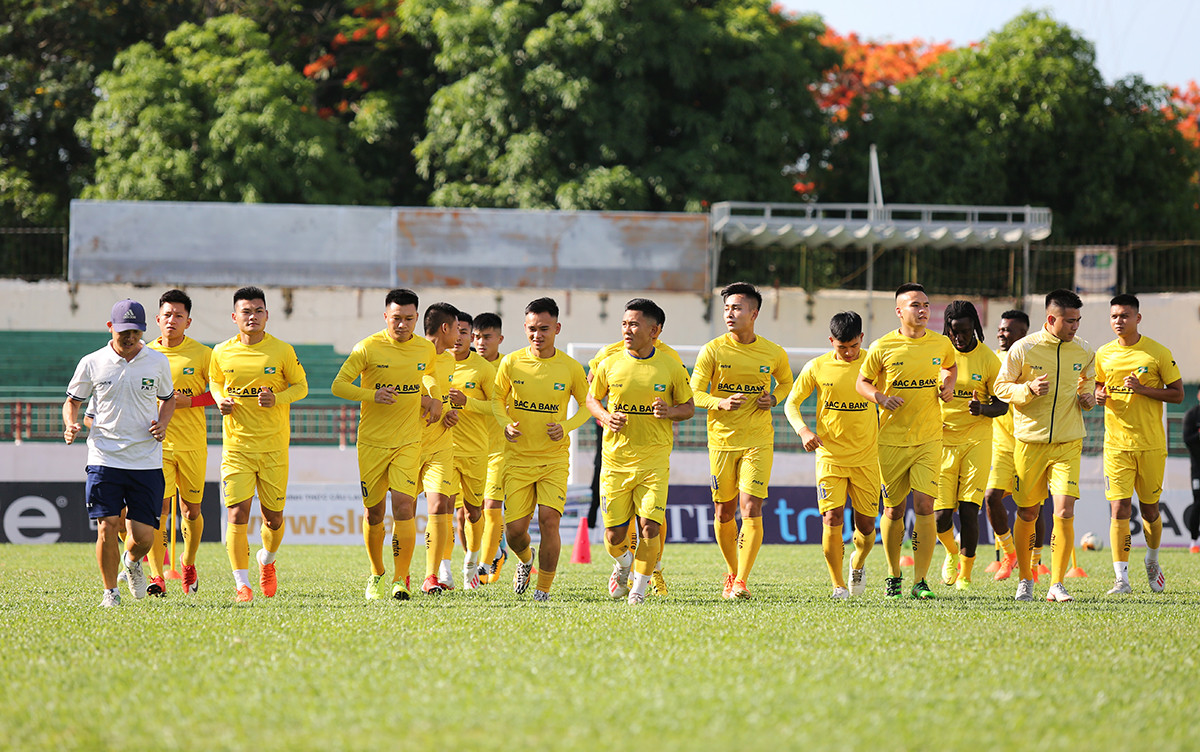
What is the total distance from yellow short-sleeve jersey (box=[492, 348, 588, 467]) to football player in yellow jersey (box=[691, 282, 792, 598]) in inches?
40.4

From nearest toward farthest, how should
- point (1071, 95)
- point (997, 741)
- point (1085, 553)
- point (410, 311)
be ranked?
point (997, 741) < point (410, 311) < point (1085, 553) < point (1071, 95)

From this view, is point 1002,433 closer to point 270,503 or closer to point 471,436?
point 471,436

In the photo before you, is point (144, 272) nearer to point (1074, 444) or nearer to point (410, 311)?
point (410, 311)

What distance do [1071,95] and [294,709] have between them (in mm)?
31544

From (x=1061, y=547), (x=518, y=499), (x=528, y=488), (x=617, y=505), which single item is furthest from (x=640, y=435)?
(x=1061, y=547)

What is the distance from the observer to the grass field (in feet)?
14.9

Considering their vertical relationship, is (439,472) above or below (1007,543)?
above

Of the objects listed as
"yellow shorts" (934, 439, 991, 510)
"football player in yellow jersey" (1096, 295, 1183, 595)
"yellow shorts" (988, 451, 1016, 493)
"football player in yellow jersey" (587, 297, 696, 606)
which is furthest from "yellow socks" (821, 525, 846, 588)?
"football player in yellow jersey" (1096, 295, 1183, 595)

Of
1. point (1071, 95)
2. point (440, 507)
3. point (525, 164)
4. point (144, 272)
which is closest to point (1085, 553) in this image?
point (440, 507)

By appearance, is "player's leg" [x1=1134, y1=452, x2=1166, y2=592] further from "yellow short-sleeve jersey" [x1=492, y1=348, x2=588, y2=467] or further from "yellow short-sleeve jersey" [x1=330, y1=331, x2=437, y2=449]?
"yellow short-sleeve jersey" [x1=330, y1=331, x2=437, y2=449]

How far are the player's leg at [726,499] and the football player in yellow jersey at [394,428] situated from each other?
2.33 m

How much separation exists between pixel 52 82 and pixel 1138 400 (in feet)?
97.7

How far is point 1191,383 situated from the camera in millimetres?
28234

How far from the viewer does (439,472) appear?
10.3 metres
